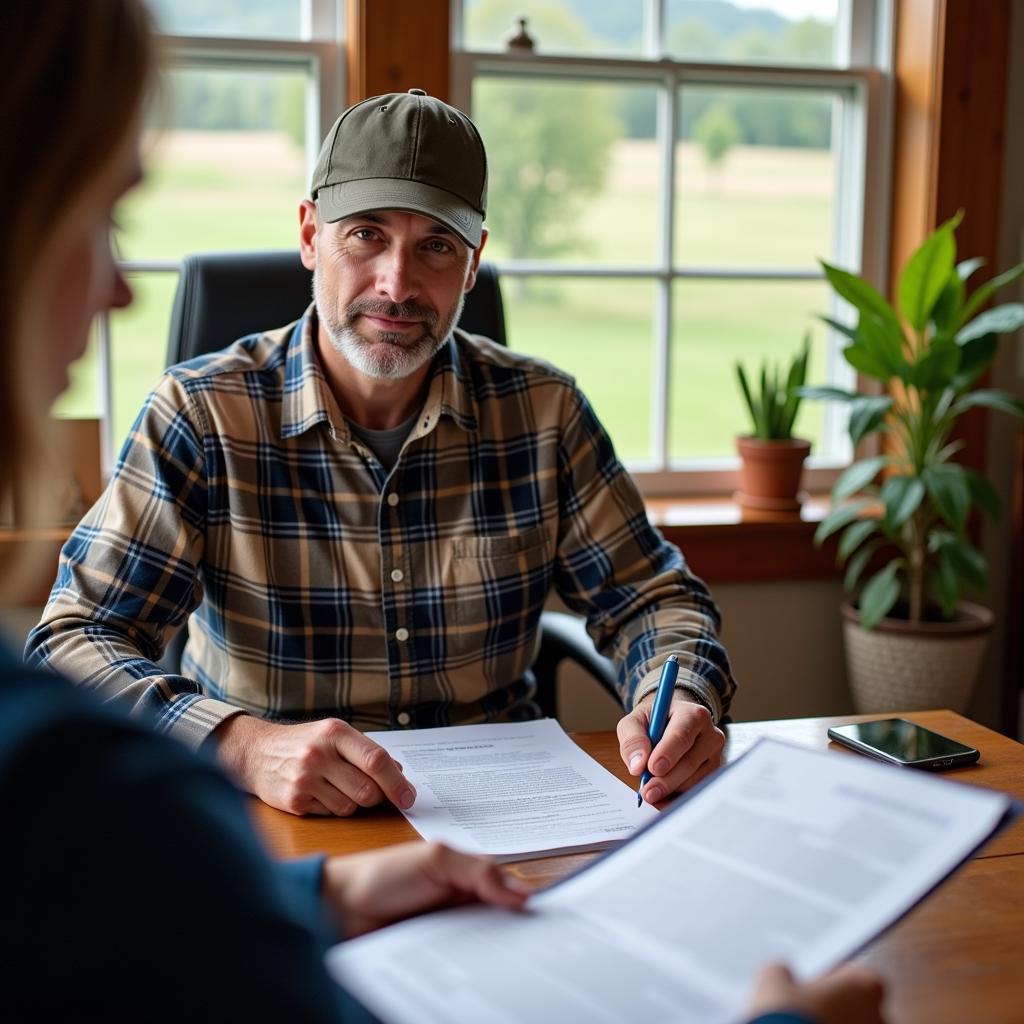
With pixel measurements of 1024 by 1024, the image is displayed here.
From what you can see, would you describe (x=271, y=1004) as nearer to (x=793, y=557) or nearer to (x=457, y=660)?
(x=457, y=660)

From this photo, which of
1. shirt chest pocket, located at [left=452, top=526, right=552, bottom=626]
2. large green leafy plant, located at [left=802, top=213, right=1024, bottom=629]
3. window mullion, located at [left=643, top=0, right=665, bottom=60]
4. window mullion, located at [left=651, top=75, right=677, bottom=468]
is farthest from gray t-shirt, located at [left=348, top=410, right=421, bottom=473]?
window mullion, located at [left=643, top=0, right=665, bottom=60]

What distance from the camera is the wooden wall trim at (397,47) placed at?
7.80ft

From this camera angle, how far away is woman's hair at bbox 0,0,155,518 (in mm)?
557

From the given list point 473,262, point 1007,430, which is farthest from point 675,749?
point 1007,430

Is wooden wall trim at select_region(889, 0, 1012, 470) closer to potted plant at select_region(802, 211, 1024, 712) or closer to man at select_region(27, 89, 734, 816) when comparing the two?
potted plant at select_region(802, 211, 1024, 712)

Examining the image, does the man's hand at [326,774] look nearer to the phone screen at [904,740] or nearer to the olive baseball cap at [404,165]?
the phone screen at [904,740]

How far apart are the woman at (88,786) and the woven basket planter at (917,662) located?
83.5 inches

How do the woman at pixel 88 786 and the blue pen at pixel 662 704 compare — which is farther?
the blue pen at pixel 662 704

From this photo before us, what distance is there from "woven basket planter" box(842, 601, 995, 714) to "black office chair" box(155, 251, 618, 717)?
1019mm

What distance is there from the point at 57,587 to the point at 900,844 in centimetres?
101

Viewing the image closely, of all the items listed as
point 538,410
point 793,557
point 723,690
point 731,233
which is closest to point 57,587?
point 538,410

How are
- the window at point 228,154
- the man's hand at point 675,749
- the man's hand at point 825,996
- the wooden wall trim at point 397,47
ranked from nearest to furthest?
1. the man's hand at point 825,996
2. the man's hand at point 675,749
3. the wooden wall trim at point 397,47
4. the window at point 228,154

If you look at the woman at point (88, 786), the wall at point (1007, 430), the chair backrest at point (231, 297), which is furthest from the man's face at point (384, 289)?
the wall at point (1007, 430)

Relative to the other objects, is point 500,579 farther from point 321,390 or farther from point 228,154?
point 228,154
